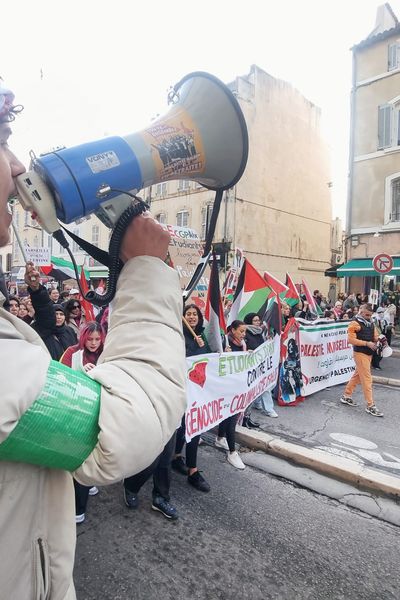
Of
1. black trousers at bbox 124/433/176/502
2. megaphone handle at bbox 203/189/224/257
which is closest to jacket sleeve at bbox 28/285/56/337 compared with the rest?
black trousers at bbox 124/433/176/502

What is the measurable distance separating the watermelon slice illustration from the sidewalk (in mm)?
1166

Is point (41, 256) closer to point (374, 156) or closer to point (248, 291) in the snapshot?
point (248, 291)

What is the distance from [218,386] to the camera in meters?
4.49

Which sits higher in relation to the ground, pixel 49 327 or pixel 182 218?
pixel 182 218

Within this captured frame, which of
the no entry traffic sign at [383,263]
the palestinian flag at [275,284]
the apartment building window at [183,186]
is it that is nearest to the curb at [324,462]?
the palestinian flag at [275,284]

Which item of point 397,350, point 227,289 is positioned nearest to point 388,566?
point 227,289

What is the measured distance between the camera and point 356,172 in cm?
1736

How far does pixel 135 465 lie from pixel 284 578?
2.54 m

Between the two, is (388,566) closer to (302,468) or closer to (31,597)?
(302,468)

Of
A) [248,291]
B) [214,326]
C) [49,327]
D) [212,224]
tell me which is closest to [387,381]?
[248,291]

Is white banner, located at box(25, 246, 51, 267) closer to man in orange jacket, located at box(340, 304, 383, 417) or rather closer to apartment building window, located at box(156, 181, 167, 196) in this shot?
man in orange jacket, located at box(340, 304, 383, 417)

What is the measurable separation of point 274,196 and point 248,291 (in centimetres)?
2038

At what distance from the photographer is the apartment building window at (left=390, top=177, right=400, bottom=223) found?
16.1 metres

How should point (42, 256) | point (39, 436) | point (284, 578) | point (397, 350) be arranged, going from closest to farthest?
point (39, 436) < point (284, 578) < point (42, 256) < point (397, 350)
